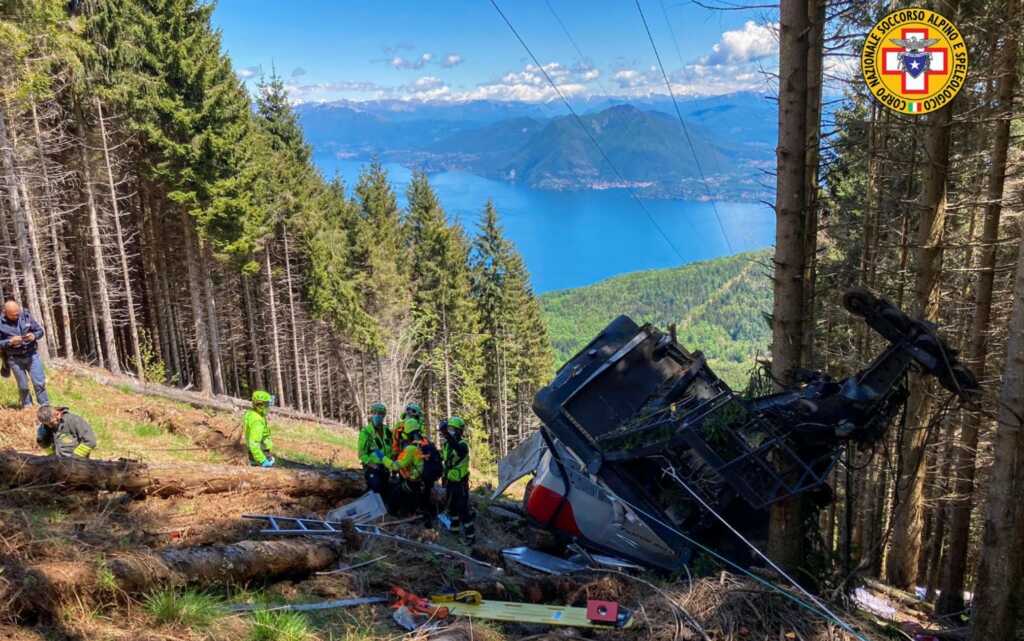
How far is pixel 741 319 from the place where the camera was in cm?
14662

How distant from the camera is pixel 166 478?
25.2 ft

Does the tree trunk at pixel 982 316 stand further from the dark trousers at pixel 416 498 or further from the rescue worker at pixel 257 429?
the rescue worker at pixel 257 429

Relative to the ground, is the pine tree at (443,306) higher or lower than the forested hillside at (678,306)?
higher

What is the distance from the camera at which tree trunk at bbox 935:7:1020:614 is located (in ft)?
29.1

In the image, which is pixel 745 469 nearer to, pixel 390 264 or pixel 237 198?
pixel 237 198

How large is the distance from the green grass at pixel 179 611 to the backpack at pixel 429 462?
5032mm

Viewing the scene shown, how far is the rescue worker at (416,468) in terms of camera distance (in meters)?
9.31

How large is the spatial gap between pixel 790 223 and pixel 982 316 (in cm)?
575

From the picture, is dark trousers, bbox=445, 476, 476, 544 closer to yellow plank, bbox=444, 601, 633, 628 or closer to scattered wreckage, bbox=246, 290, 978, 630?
scattered wreckage, bbox=246, 290, 978, 630

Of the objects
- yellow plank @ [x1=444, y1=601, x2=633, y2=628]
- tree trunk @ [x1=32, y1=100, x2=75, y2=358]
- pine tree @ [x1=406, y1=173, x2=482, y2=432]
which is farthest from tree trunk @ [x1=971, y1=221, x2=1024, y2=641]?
pine tree @ [x1=406, y1=173, x2=482, y2=432]

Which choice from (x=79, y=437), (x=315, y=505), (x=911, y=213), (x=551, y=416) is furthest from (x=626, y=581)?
(x=911, y=213)

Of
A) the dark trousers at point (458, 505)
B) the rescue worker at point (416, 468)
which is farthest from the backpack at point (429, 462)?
the dark trousers at point (458, 505)

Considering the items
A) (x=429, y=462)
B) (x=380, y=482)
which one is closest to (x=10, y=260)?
(x=380, y=482)

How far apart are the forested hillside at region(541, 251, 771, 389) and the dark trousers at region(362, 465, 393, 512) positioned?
12005 cm
